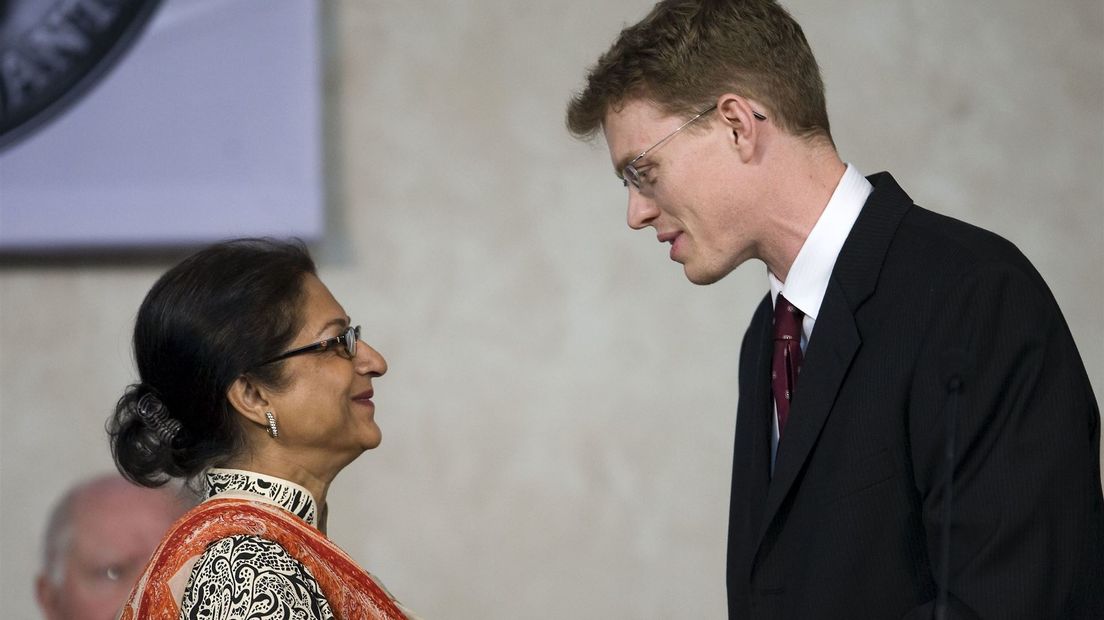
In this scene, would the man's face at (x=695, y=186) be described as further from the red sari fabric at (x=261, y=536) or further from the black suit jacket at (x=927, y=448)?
the red sari fabric at (x=261, y=536)

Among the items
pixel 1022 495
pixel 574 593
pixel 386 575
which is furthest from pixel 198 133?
pixel 1022 495

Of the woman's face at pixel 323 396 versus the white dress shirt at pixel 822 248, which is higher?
the white dress shirt at pixel 822 248

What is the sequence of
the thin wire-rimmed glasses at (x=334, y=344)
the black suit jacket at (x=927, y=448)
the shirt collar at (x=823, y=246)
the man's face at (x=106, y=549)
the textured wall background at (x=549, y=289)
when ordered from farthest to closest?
the textured wall background at (x=549, y=289)
the man's face at (x=106, y=549)
the thin wire-rimmed glasses at (x=334, y=344)
the shirt collar at (x=823, y=246)
the black suit jacket at (x=927, y=448)

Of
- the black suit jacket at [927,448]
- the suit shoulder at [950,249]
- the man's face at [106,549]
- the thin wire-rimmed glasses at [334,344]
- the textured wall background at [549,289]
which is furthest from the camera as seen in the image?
the textured wall background at [549,289]

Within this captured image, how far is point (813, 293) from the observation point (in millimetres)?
1633

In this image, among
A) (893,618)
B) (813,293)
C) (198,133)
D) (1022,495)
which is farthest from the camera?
(198,133)

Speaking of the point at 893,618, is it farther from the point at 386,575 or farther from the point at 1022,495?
the point at 386,575

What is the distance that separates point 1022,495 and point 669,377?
1.60m

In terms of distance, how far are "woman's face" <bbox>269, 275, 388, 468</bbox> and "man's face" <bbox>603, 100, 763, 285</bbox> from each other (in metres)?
0.48

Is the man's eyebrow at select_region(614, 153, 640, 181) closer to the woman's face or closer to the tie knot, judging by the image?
the tie knot

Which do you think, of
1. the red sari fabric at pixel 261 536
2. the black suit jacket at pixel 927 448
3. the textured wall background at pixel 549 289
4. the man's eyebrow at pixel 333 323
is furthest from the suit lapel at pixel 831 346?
the textured wall background at pixel 549 289

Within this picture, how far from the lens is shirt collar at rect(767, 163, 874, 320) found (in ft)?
5.33

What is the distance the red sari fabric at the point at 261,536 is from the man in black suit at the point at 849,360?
517 mm

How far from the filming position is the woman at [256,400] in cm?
168
